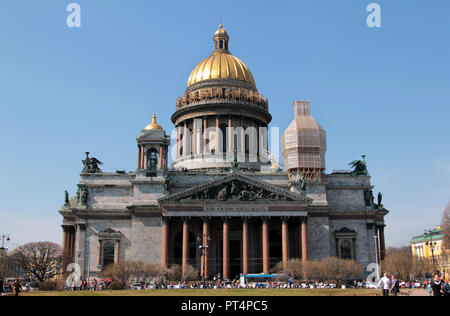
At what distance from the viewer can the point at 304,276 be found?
5919 cm

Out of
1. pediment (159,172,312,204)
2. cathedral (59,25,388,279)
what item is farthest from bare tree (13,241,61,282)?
pediment (159,172,312,204)

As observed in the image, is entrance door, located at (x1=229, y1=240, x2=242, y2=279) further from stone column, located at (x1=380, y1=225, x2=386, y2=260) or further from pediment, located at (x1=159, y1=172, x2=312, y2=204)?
stone column, located at (x1=380, y1=225, x2=386, y2=260)

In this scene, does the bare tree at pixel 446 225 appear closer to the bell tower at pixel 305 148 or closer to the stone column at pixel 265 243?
the bell tower at pixel 305 148

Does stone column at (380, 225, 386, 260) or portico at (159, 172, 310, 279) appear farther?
stone column at (380, 225, 386, 260)

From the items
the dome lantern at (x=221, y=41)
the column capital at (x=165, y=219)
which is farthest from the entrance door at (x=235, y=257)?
the dome lantern at (x=221, y=41)

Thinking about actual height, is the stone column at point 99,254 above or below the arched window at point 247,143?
below

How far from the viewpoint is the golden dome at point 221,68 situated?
8569 centimetres

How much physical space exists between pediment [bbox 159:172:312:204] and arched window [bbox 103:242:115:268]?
34.5 feet

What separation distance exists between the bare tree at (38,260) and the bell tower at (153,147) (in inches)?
1013

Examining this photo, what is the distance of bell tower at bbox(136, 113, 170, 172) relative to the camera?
72.0 metres

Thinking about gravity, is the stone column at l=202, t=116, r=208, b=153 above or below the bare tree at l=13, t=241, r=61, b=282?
above

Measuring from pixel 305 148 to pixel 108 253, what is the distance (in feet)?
99.8
